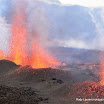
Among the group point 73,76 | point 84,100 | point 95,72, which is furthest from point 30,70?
point 84,100

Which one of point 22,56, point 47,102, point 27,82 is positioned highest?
point 22,56

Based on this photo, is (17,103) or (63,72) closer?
(17,103)

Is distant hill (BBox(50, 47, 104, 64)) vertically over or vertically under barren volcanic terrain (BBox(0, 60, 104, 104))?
over

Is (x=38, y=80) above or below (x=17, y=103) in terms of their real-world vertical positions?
above

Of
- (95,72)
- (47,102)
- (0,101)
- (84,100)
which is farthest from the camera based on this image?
(95,72)

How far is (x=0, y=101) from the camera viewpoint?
21.5 feet

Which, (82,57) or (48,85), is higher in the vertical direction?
(82,57)

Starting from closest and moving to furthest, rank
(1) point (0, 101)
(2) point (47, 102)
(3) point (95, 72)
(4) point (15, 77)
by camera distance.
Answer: (1) point (0, 101) < (2) point (47, 102) < (4) point (15, 77) < (3) point (95, 72)

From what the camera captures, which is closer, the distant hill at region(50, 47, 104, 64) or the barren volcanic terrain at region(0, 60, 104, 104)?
the barren volcanic terrain at region(0, 60, 104, 104)

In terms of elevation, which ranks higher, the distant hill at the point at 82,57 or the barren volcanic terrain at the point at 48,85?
the distant hill at the point at 82,57

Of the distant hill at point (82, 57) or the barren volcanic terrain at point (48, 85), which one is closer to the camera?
the barren volcanic terrain at point (48, 85)

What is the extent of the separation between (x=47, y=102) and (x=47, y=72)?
8.46 metres

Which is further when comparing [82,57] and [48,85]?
[82,57]

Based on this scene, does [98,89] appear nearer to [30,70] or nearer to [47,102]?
[47,102]
